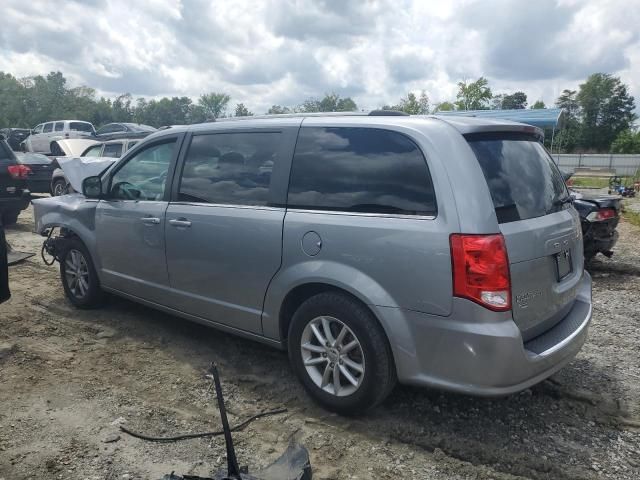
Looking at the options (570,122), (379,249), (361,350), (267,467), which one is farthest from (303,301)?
(570,122)

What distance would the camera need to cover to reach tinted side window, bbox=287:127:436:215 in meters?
2.96

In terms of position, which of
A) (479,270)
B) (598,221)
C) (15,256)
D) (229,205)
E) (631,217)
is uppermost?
(229,205)

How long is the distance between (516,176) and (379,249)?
97cm

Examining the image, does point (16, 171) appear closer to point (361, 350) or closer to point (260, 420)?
point (260, 420)

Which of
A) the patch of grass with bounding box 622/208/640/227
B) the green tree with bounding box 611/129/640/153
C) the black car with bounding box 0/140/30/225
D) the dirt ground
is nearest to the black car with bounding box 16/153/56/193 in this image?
the black car with bounding box 0/140/30/225

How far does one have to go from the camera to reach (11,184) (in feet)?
31.7

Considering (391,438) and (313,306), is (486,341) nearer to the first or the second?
(391,438)

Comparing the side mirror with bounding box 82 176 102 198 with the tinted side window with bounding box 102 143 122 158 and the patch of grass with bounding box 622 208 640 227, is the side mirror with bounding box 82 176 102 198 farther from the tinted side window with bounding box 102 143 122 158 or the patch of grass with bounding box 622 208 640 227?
the patch of grass with bounding box 622 208 640 227

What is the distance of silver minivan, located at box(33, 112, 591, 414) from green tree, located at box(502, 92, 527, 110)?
71.4m

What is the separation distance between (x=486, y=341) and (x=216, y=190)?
2.27 metres

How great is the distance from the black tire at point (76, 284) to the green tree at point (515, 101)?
7098 cm

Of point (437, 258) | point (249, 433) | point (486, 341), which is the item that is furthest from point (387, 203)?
point (249, 433)

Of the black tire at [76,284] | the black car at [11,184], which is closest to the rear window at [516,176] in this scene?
the black tire at [76,284]

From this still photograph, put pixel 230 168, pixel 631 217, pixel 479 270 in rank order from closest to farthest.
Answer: pixel 479 270 → pixel 230 168 → pixel 631 217
